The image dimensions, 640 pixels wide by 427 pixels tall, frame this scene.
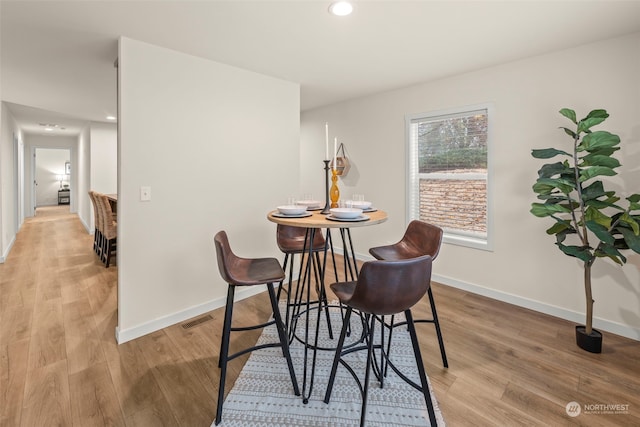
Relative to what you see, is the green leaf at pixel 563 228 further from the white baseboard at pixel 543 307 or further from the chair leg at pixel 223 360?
the chair leg at pixel 223 360

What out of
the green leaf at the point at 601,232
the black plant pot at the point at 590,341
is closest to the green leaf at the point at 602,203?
the green leaf at the point at 601,232

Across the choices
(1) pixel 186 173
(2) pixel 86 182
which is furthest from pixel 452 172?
(2) pixel 86 182

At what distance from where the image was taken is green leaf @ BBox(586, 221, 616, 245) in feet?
6.59

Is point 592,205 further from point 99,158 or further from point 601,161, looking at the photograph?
point 99,158

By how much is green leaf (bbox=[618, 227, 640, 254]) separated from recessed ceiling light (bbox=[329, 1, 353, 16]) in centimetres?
232

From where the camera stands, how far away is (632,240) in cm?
195

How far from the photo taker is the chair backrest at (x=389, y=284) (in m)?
1.36

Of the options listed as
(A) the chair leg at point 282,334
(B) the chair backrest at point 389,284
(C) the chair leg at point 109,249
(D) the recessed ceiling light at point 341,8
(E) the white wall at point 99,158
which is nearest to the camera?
(B) the chair backrest at point 389,284

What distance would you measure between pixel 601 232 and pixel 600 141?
627mm

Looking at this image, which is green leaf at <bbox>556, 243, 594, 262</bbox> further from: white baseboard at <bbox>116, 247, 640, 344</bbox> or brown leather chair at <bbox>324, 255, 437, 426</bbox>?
brown leather chair at <bbox>324, 255, 437, 426</bbox>

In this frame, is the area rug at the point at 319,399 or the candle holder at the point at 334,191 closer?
the area rug at the point at 319,399

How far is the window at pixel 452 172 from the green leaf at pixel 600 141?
94cm

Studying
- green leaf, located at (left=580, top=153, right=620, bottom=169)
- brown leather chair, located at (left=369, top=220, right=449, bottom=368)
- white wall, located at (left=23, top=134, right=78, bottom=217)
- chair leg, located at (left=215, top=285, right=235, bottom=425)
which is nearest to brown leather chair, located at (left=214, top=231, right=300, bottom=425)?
chair leg, located at (left=215, top=285, right=235, bottom=425)

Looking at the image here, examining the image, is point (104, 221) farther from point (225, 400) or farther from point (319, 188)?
point (225, 400)
